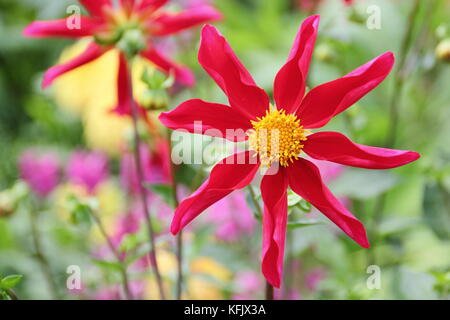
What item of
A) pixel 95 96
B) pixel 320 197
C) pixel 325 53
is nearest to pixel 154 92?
pixel 320 197

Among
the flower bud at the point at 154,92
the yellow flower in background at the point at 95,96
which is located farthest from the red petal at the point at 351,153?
the yellow flower in background at the point at 95,96

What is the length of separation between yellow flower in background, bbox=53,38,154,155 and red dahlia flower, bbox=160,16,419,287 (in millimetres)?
642

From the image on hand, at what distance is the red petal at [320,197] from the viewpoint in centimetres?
38

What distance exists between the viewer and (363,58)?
102 cm

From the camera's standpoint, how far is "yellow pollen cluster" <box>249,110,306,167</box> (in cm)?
42

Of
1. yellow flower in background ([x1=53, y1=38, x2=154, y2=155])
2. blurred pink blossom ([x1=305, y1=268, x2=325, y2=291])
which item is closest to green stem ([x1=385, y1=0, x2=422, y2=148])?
blurred pink blossom ([x1=305, y1=268, x2=325, y2=291])

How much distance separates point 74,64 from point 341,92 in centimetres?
23

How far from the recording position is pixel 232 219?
76 cm

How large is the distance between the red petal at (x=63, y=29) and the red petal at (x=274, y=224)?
210mm

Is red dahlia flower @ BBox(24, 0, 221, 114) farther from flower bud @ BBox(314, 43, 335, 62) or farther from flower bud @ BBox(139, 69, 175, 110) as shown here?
flower bud @ BBox(314, 43, 335, 62)

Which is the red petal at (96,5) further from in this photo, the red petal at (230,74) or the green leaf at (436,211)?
the green leaf at (436,211)

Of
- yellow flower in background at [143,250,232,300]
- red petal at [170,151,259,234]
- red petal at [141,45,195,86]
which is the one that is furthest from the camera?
yellow flower in background at [143,250,232,300]

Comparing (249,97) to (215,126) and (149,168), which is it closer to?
(215,126)
